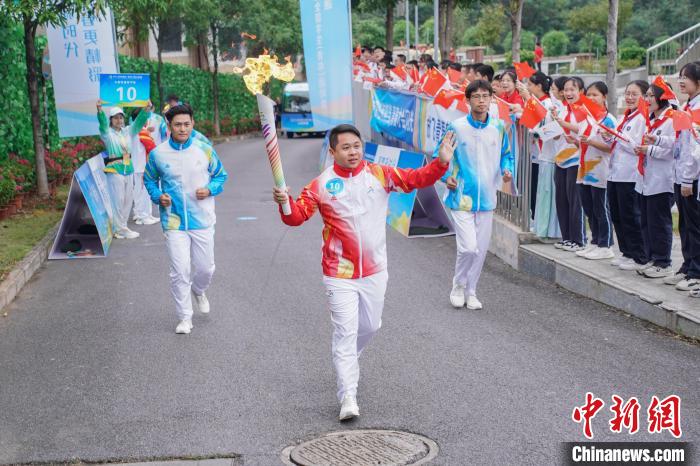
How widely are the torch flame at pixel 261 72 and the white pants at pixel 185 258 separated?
3332 millimetres

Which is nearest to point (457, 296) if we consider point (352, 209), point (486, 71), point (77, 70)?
point (352, 209)

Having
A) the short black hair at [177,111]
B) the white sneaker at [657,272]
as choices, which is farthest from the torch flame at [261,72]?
the white sneaker at [657,272]

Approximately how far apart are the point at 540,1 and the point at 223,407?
68548 millimetres

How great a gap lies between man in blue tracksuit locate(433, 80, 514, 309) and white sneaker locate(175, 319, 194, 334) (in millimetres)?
2421

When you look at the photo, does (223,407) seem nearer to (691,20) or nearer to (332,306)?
(332,306)

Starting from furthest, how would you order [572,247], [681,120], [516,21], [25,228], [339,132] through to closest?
[516,21], [25,228], [572,247], [681,120], [339,132]

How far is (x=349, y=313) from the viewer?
6.08 m

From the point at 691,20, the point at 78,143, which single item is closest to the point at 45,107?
the point at 78,143

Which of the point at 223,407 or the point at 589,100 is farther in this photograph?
the point at 589,100

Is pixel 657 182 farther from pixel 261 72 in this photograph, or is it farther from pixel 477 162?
pixel 261 72

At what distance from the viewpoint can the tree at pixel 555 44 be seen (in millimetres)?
62562

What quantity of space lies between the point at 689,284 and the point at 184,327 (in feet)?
14.5

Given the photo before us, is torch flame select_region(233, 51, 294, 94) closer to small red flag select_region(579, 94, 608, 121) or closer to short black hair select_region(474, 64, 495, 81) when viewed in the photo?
small red flag select_region(579, 94, 608, 121)

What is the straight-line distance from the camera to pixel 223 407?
6.26 m
